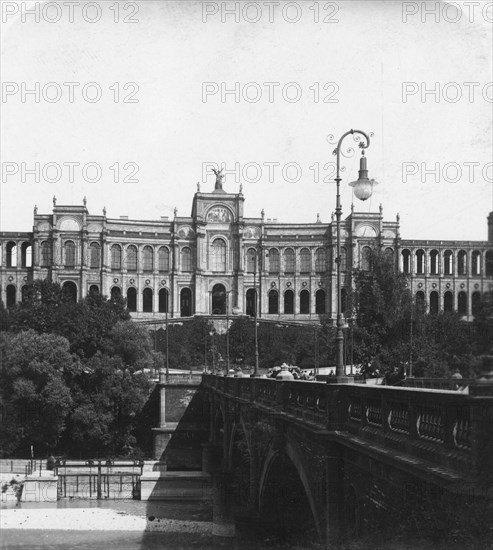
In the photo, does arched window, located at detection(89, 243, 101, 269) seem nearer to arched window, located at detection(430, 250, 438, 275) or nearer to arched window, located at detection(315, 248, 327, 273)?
arched window, located at detection(315, 248, 327, 273)

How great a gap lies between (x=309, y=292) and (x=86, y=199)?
3535cm

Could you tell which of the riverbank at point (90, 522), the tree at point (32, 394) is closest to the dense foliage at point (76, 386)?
the tree at point (32, 394)

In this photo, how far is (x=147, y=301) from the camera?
124688mm

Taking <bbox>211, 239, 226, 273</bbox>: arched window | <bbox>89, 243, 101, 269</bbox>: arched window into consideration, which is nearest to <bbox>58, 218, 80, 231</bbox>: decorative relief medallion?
<bbox>89, 243, 101, 269</bbox>: arched window

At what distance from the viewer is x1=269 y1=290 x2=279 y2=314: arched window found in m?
127

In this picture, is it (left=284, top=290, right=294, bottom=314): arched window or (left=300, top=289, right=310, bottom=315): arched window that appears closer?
(left=284, top=290, right=294, bottom=314): arched window

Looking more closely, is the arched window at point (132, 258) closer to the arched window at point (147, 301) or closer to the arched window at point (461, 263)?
the arched window at point (147, 301)

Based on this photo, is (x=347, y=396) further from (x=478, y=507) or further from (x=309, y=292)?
(x=309, y=292)

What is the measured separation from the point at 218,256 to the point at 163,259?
7.92 m

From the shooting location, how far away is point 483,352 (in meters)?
8.40

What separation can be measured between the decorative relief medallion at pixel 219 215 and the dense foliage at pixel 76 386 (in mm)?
46988

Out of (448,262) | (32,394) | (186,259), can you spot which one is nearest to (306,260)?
(186,259)

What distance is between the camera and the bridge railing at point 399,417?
9.51m

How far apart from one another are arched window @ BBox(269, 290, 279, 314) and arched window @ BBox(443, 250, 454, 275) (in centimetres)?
2467
